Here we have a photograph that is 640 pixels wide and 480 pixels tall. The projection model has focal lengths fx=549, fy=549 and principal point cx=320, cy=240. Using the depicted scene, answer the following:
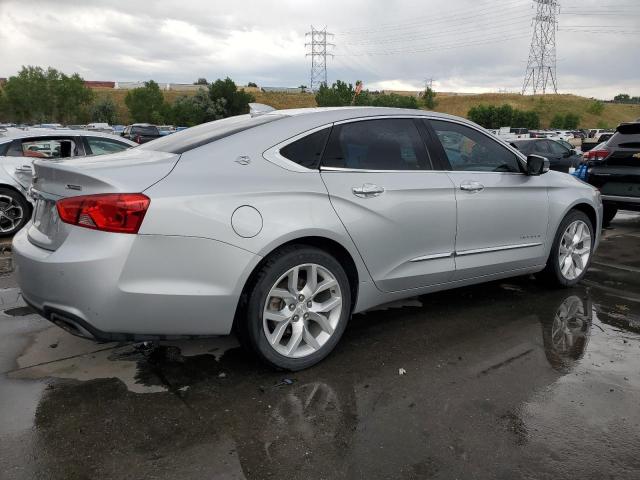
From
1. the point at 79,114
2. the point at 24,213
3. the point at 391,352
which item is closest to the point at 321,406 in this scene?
the point at 391,352

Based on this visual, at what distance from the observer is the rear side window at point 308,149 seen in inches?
134

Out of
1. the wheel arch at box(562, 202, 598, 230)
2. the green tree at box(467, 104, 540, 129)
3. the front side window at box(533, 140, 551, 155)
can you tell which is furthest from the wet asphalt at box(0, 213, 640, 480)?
the green tree at box(467, 104, 540, 129)

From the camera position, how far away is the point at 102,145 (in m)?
8.27

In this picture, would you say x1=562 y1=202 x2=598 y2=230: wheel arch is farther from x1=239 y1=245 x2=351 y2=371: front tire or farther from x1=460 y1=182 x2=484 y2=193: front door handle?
x1=239 y1=245 x2=351 y2=371: front tire

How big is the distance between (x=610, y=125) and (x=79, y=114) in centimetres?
10078

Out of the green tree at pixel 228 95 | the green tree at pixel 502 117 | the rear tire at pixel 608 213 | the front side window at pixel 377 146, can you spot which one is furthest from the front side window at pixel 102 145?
the green tree at pixel 502 117

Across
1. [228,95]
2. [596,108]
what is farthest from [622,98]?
[228,95]

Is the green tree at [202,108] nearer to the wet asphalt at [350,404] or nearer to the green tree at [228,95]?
the green tree at [228,95]

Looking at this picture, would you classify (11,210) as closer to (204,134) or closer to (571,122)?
(204,134)

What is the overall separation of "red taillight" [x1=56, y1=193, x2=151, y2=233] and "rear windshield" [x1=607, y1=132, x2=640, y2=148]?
775 centimetres

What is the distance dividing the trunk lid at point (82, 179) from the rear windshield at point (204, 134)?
0.14 meters

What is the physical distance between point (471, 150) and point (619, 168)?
5007 mm

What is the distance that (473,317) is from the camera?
14.7 ft

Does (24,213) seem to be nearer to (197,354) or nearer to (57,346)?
(57,346)
